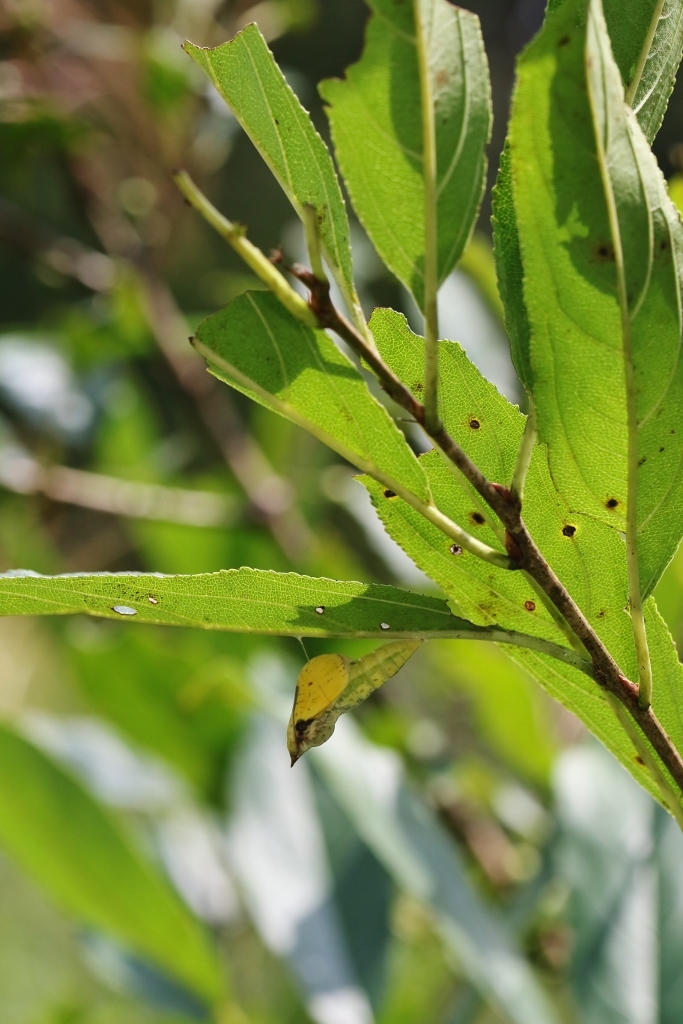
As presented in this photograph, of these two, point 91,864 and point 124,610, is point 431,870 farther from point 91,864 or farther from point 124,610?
point 124,610

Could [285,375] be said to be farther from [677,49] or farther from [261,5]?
[261,5]

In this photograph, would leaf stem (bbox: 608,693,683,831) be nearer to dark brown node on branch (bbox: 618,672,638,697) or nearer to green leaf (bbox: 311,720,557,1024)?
dark brown node on branch (bbox: 618,672,638,697)

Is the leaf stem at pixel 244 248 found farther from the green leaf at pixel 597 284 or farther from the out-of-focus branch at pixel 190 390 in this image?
the out-of-focus branch at pixel 190 390

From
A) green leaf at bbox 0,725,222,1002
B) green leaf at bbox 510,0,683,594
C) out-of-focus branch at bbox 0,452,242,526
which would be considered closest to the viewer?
green leaf at bbox 510,0,683,594

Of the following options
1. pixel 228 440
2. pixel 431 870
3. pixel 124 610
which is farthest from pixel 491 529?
pixel 228 440

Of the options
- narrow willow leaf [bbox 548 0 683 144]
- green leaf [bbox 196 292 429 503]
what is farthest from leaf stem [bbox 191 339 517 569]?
narrow willow leaf [bbox 548 0 683 144]
